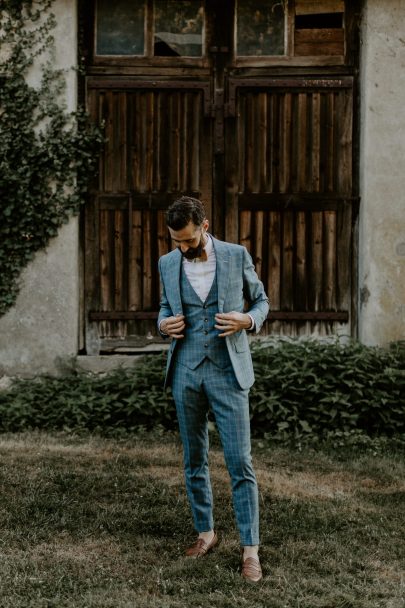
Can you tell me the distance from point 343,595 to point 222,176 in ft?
17.1

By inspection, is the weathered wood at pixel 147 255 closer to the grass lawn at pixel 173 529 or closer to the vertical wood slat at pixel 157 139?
the vertical wood slat at pixel 157 139

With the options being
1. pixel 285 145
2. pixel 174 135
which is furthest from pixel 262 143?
pixel 174 135

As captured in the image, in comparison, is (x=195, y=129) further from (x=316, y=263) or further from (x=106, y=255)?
(x=316, y=263)

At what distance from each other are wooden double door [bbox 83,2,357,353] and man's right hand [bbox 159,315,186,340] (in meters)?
4.07

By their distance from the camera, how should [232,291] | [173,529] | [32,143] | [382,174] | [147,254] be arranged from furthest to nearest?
1. [147,254]
2. [382,174]
3. [32,143]
4. [173,529]
5. [232,291]

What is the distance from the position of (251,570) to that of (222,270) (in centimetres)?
160

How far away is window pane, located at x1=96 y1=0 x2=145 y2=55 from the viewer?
8.61m

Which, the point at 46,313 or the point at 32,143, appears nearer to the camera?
the point at 32,143

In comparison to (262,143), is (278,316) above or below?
below

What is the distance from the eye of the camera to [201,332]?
179 inches

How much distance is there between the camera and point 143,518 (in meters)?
5.39

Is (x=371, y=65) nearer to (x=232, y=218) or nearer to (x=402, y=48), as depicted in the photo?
(x=402, y=48)

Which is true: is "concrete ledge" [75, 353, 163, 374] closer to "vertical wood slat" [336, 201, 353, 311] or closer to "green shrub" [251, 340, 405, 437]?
"green shrub" [251, 340, 405, 437]

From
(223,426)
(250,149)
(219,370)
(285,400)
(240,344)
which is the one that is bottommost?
(285,400)
